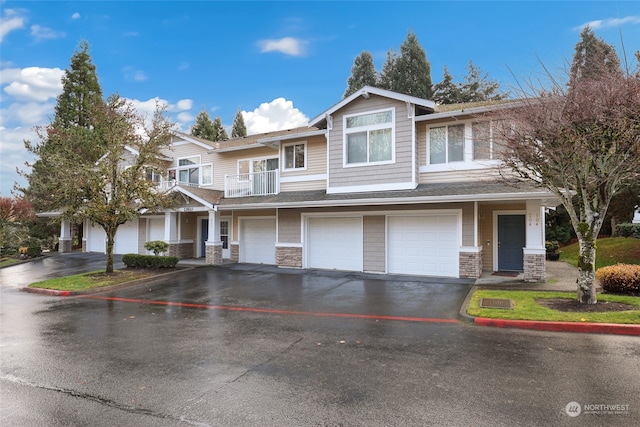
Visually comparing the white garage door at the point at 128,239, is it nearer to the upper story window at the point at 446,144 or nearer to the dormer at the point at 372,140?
the dormer at the point at 372,140

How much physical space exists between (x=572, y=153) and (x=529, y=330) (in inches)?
148

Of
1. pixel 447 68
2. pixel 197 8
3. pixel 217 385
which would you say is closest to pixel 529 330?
pixel 217 385

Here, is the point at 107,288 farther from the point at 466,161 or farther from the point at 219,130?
the point at 219,130

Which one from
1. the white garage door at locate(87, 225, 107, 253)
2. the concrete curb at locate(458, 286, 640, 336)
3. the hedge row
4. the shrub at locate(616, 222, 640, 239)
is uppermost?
the shrub at locate(616, 222, 640, 239)

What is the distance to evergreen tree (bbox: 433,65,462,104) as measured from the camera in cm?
3406

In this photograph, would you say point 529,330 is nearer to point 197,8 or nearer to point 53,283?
point 53,283

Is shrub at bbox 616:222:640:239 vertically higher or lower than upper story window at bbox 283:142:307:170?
lower

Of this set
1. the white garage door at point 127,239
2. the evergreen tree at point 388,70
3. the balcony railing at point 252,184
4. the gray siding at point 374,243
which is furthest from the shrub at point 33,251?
the evergreen tree at point 388,70

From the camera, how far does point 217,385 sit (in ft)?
14.6

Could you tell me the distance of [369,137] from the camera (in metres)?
14.2

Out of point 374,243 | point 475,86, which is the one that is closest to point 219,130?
point 475,86

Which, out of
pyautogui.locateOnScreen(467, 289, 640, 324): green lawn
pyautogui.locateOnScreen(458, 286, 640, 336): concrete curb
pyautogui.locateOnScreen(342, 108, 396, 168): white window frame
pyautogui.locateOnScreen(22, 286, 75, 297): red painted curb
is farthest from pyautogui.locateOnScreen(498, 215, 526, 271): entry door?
pyautogui.locateOnScreen(22, 286, 75, 297): red painted curb

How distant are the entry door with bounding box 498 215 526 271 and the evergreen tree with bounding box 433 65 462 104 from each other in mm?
23519

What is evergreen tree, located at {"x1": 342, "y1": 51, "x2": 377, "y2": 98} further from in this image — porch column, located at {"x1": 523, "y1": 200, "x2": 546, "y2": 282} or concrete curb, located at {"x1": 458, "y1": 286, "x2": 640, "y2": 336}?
concrete curb, located at {"x1": 458, "y1": 286, "x2": 640, "y2": 336}
